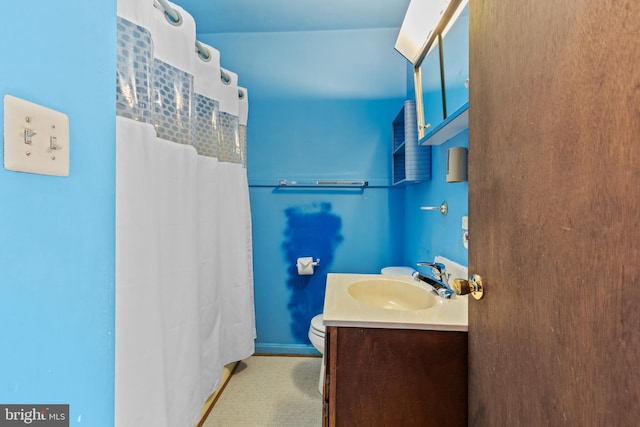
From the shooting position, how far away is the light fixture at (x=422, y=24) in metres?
1.17

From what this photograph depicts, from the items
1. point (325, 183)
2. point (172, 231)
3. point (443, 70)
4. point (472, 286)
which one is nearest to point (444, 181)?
point (443, 70)

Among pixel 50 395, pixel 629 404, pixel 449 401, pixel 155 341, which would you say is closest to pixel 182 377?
pixel 155 341

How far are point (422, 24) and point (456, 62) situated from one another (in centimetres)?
41

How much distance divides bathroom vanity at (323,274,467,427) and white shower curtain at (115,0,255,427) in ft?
2.05

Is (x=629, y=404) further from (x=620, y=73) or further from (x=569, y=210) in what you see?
(x=620, y=73)

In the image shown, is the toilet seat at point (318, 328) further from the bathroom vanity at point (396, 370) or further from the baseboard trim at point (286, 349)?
the bathroom vanity at point (396, 370)

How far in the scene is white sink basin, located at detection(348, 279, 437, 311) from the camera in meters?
1.24

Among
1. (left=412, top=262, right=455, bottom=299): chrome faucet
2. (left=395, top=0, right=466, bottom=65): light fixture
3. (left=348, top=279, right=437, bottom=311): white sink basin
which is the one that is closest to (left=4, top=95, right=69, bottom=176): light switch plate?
(left=348, top=279, right=437, bottom=311): white sink basin

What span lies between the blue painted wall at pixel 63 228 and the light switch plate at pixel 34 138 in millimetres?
20

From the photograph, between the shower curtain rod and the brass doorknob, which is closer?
the brass doorknob

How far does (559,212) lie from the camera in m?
0.45

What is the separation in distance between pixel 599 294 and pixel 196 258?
1.32m

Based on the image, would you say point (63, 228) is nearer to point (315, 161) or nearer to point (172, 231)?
point (172, 231)

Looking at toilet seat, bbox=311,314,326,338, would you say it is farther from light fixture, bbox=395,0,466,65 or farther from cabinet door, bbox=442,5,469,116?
light fixture, bbox=395,0,466,65
